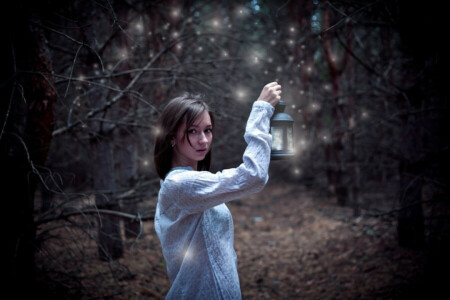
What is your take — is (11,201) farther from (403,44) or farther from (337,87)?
(337,87)

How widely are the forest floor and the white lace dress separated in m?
1.00

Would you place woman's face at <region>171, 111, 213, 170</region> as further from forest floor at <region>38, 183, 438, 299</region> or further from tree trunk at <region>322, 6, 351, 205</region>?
tree trunk at <region>322, 6, 351, 205</region>

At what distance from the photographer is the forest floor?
369 cm

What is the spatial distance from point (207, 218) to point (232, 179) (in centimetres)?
37

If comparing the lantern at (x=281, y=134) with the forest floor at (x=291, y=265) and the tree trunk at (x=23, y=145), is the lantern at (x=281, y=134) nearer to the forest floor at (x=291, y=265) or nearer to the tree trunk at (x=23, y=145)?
the forest floor at (x=291, y=265)

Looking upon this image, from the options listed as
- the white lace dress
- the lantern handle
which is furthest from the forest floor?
the lantern handle

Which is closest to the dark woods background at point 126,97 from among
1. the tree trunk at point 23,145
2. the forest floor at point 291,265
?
the tree trunk at point 23,145

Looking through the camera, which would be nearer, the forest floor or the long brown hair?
the long brown hair

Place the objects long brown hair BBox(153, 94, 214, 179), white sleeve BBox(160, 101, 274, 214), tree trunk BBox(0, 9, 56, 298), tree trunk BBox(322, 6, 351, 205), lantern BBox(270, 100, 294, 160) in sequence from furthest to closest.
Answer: tree trunk BBox(322, 6, 351, 205) < tree trunk BBox(0, 9, 56, 298) < lantern BBox(270, 100, 294, 160) < long brown hair BBox(153, 94, 214, 179) < white sleeve BBox(160, 101, 274, 214)

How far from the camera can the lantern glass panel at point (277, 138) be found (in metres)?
1.87

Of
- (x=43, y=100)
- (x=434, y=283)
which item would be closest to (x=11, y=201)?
(x=43, y=100)

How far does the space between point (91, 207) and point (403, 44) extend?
4.94 m

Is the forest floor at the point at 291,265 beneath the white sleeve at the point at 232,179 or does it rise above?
beneath

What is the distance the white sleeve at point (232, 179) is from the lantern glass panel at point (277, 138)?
0.87 ft
